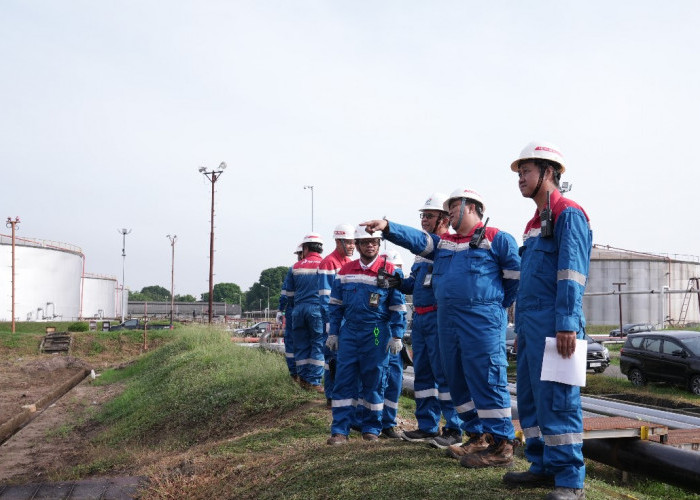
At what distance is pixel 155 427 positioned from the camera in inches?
486

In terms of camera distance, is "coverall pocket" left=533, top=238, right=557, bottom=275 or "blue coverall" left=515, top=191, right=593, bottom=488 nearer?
"blue coverall" left=515, top=191, right=593, bottom=488

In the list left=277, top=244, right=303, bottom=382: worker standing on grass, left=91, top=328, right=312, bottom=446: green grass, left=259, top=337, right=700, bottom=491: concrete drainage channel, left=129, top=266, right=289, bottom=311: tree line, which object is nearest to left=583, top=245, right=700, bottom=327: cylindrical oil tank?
left=91, top=328, right=312, bottom=446: green grass

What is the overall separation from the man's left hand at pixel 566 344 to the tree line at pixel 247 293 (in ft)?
319

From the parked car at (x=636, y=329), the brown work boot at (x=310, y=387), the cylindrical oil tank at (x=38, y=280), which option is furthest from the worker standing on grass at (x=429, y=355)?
the cylindrical oil tank at (x=38, y=280)

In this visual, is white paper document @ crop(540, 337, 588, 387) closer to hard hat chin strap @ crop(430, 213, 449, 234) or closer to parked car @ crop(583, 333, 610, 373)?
hard hat chin strap @ crop(430, 213, 449, 234)

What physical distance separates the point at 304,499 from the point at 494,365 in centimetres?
176

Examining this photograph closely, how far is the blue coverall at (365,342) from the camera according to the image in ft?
23.5

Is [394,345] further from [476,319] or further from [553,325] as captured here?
[553,325]

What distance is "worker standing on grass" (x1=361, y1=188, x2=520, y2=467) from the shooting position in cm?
530

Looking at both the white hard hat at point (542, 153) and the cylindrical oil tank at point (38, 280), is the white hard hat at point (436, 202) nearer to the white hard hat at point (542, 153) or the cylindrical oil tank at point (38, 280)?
the white hard hat at point (542, 153)

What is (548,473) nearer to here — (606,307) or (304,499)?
(304,499)

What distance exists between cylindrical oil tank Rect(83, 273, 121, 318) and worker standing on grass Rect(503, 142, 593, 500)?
6747 centimetres

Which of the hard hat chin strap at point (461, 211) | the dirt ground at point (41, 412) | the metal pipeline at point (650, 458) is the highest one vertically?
the hard hat chin strap at point (461, 211)

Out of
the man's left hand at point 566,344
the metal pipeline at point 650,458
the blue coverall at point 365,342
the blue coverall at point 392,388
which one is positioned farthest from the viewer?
the blue coverall at point 392,388
